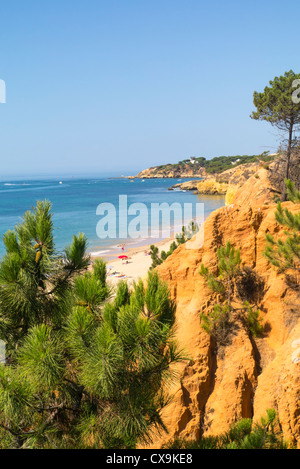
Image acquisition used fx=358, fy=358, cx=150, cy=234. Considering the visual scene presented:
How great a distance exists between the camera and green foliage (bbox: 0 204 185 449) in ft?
14.2

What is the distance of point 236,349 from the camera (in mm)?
8734

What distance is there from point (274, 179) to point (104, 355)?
23.3 m

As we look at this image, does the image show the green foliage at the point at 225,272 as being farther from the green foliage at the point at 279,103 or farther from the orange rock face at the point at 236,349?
the green foliage at the point at 279,103

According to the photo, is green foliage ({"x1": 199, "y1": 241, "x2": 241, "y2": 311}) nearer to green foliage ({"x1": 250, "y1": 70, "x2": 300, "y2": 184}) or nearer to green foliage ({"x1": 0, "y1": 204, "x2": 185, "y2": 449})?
green foliage ({"x1": 0, "y1": 204, "x2": 185, "y2": 449})

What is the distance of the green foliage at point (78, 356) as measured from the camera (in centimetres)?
434

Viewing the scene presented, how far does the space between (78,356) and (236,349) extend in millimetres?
5313

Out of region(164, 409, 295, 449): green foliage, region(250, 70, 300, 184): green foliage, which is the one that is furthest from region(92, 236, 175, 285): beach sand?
region(164, 409, 295, 449): green foliage

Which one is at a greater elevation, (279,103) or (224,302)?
(279,103)

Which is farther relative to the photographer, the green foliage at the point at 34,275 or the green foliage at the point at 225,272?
the green foliage at the point at 225,272

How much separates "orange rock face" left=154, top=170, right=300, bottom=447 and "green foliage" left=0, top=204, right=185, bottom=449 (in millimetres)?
2980

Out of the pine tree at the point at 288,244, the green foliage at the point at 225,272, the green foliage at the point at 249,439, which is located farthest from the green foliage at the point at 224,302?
the green foliage at the point at 249,439

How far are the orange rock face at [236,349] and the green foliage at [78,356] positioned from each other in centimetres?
298

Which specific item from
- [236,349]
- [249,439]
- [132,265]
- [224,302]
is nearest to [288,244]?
[224,302]

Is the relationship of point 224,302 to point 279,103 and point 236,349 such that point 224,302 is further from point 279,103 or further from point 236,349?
point 279,103
